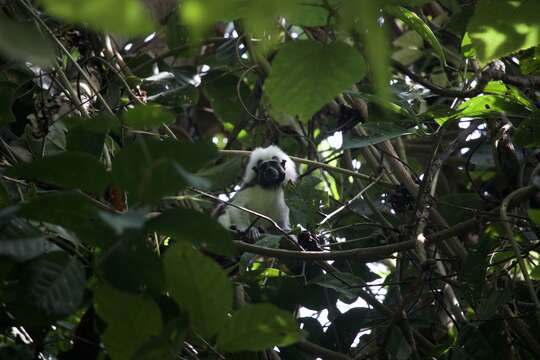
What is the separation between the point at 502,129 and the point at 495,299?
895 millimetres

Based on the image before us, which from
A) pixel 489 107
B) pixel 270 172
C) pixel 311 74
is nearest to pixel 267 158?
pixel 270 172

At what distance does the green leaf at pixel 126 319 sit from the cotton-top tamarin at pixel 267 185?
129 inches

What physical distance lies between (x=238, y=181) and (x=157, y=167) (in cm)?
414

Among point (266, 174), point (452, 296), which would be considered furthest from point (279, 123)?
point (452, 296)

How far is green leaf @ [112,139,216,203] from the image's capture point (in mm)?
1376

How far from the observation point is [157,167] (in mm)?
1374

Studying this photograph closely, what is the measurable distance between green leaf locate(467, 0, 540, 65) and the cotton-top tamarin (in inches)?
113

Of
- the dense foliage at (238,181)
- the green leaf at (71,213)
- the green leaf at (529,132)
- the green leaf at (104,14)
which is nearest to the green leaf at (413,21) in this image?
the dense foliage at (238,181)

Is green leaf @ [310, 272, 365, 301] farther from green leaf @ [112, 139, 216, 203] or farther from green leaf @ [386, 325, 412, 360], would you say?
green leaf @ [112, 139, 216, 203]

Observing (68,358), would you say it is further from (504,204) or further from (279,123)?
(279,123)

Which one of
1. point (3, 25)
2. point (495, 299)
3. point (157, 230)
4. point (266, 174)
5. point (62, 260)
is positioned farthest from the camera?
point (266, 174)

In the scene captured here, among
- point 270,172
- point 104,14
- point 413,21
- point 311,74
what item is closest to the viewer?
point 104,14

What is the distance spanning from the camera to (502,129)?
3309mm

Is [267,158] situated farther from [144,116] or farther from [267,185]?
[144,116]
